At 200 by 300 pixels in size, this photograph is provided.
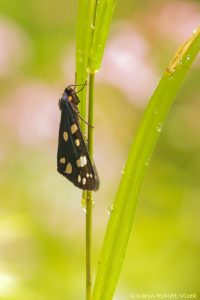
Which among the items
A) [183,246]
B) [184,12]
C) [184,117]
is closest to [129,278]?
[183,246]

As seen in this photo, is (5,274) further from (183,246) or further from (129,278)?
(183,246)

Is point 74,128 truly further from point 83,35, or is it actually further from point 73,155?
point 83,35

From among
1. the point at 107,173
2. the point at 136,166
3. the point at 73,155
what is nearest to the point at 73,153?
the point at 73,155

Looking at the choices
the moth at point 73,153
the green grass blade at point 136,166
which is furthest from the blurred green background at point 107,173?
the green grass blade at point 136,166

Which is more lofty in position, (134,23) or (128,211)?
(134,23)

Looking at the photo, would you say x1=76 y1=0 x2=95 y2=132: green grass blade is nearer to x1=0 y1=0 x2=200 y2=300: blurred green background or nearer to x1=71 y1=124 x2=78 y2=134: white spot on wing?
x1=71 y1=124 x2=78 y2=134: white spot on wing

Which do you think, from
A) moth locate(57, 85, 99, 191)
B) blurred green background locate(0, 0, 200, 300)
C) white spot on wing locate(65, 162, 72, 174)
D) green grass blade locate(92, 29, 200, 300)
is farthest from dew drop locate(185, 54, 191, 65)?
blurred green background locate(0, 0, 200, 300)
